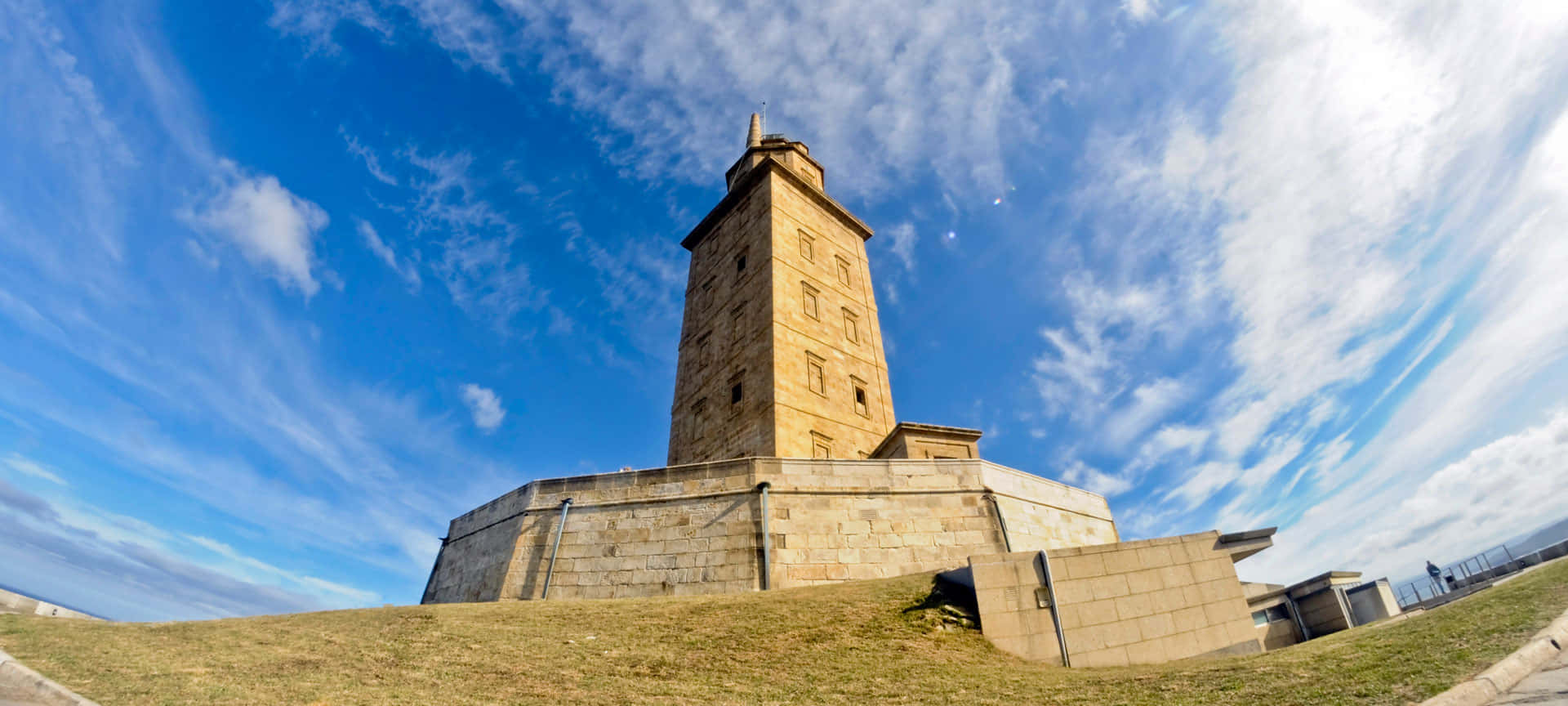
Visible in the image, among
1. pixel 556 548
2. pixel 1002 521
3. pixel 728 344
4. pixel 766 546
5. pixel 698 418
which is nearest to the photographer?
pixel 766 546

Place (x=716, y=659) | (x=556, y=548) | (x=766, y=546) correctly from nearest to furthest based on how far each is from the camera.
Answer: (x=716, y=659), (x=766, y=546), (x=556, y=548)

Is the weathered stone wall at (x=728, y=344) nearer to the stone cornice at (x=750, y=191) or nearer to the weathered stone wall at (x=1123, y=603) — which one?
the stone cornice at (x=750, y=191)

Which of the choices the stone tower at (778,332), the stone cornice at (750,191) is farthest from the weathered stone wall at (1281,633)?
the stone cornice at (750,191)

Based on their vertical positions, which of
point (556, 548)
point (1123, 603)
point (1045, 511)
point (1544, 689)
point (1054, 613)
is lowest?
point (1544, 689)

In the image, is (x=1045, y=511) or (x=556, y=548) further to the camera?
(x=1045, y=511)

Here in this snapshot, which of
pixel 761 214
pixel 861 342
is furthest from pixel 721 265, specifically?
pixel 861 342

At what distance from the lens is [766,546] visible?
17.2 m

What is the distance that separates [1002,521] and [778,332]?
1248 centimetres

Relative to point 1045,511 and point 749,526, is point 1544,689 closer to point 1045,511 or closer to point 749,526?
point 749,526

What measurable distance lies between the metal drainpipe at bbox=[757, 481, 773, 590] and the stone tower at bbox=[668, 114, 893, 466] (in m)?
5.12

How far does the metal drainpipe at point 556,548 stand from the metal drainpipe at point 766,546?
6.11 meters

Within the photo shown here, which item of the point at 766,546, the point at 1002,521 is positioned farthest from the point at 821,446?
the point at 766,546

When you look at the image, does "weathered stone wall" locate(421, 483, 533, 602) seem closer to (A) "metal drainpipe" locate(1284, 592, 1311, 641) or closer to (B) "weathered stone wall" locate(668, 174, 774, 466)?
(B) "weathered stone wall" locate(668, 174, 774, 466)

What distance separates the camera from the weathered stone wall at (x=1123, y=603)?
1105 cm
